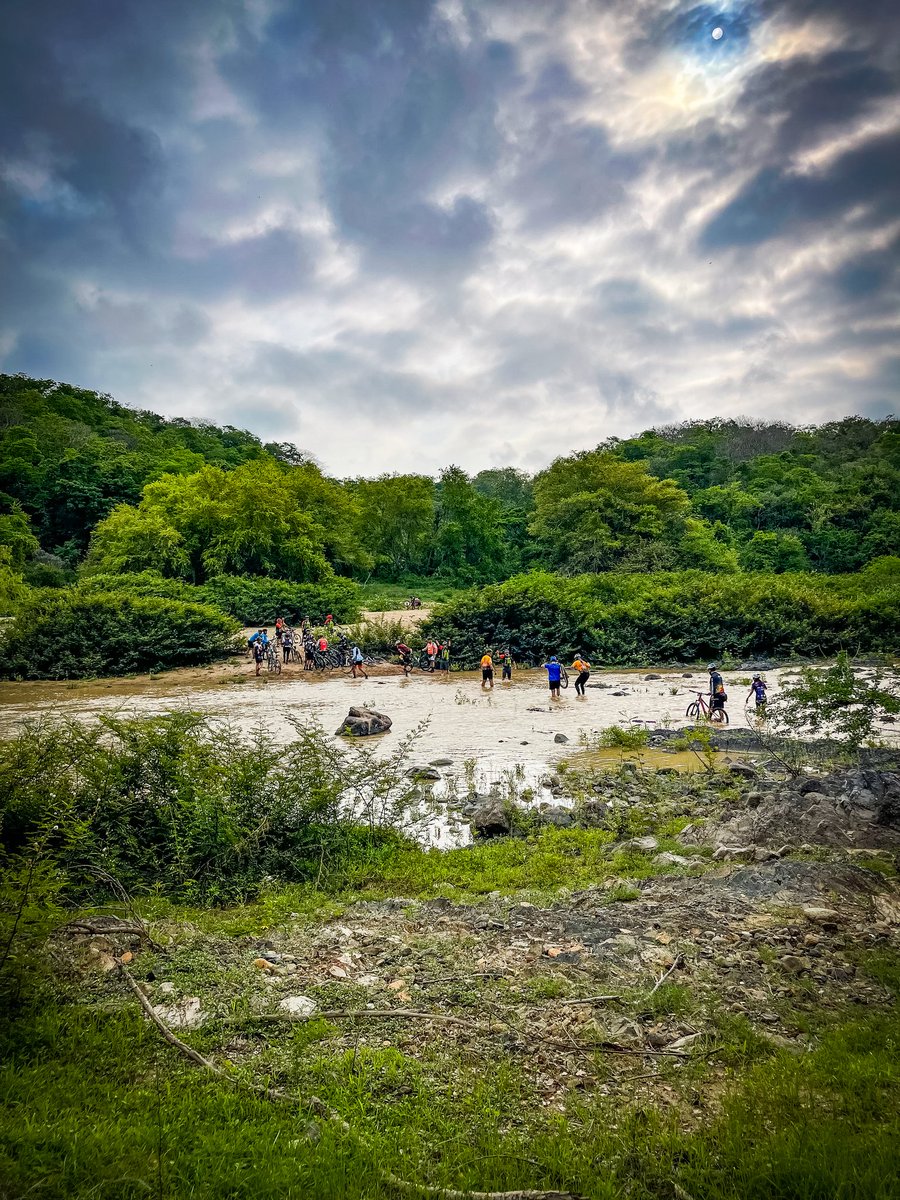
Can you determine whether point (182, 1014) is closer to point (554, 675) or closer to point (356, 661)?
point (554, 675)

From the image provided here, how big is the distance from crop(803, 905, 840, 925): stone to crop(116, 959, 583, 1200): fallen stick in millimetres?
3876

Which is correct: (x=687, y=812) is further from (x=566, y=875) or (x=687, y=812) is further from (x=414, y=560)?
(x=414, y=560)

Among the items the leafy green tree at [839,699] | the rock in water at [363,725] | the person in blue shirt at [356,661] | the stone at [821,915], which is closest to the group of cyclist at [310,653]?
the person in blue shirt at [356,661]

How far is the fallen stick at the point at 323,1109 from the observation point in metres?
2.93

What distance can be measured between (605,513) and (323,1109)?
49.4 m

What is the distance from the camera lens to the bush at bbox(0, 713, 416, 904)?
716cm

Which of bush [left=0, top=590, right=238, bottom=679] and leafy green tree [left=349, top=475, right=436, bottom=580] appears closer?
bush [left=0, top=590, right=238, bottom=679]

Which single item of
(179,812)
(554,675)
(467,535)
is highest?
(467,535)

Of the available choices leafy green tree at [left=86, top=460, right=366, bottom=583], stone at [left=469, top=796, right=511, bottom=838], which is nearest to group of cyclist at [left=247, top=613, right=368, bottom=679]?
leafy green tree at [left=86, top=460, right=366, bottom=583]

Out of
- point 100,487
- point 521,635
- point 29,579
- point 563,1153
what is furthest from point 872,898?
point 100,487

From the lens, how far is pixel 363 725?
17.4m

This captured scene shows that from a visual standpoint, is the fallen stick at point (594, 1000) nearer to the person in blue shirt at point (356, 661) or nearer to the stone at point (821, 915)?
the stone at point (821, 915)

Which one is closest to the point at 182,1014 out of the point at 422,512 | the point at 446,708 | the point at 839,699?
the point at 839,699

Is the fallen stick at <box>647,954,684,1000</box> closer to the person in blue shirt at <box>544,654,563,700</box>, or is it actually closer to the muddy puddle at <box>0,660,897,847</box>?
the muddy puddle at <box>0,660,897,847</box>
